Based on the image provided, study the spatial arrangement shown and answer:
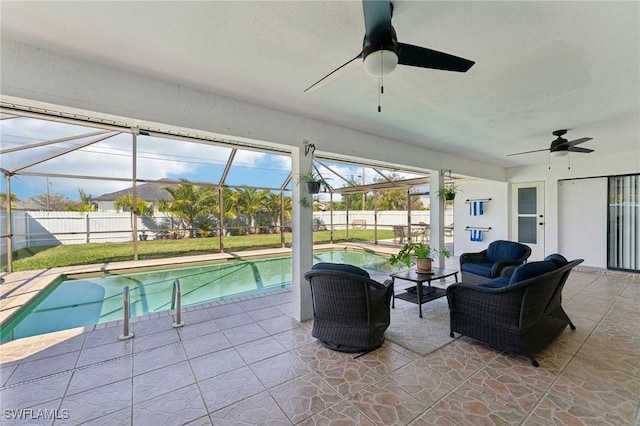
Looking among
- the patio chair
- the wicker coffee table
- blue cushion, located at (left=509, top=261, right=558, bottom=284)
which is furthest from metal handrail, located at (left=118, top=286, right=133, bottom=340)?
the patio chair

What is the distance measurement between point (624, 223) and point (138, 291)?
10876 mm

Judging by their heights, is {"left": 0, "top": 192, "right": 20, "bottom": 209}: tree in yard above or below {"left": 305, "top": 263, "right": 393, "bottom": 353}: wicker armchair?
above

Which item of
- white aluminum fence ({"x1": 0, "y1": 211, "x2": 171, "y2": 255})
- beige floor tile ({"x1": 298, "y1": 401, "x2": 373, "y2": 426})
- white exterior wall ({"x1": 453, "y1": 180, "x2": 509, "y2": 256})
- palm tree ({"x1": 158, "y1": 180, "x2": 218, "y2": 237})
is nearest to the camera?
beige floor tile ({"x1": 298, "y1": 401, "x2": 373, "y2": 426})

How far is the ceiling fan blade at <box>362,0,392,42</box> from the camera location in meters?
1.44

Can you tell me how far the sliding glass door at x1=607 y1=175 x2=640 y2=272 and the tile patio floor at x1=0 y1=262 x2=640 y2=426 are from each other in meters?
4.04

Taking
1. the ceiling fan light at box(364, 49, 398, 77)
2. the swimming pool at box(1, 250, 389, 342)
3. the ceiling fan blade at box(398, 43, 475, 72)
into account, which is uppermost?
the ceiling fan blade at box(398, 43, 475, 72)

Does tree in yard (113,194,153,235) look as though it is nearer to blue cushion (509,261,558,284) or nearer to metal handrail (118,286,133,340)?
metal handrail (118,286,133,340)

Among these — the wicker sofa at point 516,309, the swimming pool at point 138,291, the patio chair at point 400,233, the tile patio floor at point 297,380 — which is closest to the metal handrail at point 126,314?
the tile patio floor at point 297,380

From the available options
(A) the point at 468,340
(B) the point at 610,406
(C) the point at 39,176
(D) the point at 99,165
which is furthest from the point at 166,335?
(C) the point at 39,176

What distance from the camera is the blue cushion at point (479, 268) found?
4.42 m

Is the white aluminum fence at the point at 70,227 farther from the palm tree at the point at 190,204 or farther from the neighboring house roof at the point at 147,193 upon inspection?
the neighboring house roof at the point at 147,193

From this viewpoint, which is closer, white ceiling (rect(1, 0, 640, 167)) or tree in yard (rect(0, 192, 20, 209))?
white ceiling (rect(1, 0, 640, 167))

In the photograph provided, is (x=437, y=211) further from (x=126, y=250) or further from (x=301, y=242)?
(x=126, y=250)

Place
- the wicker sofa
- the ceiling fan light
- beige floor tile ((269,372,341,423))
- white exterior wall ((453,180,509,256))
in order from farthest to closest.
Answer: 1. white exterior wall ((453,180,509,256))
2. the wicker sofa
3. beige floor tile ((269,372,341,423))
4. the ceiling fan light
